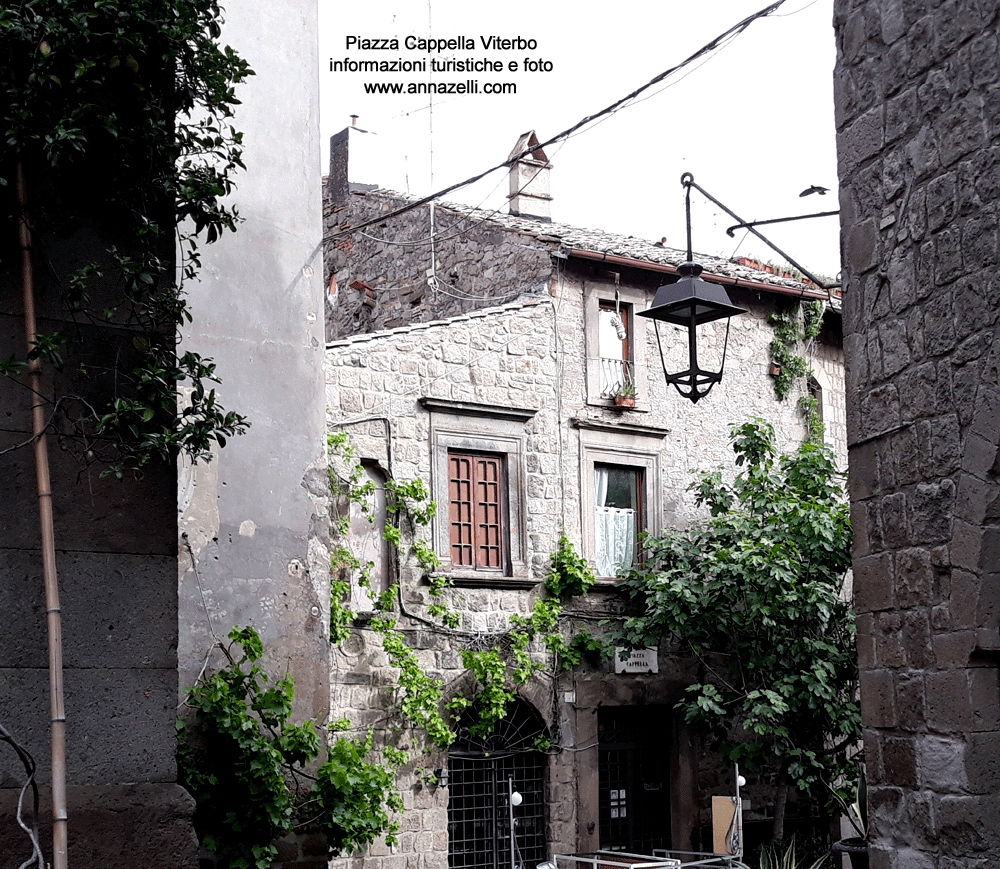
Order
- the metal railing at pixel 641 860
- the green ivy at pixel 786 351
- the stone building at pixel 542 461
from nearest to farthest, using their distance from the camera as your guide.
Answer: the metal railing at pixel 641 860
the stone building at pixel 542 461
the green ivy at pixel 786 351

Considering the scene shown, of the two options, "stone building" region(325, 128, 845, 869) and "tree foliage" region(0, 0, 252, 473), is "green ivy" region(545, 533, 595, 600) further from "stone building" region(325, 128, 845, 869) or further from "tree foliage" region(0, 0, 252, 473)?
"tree foliage" region(0, 0, 252, 473)

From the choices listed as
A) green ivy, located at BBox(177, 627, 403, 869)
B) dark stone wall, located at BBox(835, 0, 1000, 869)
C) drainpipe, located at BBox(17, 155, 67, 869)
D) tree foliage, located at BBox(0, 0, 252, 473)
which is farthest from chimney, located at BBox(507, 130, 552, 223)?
drainpipe, located at BBox(17, 155, 67, 869)

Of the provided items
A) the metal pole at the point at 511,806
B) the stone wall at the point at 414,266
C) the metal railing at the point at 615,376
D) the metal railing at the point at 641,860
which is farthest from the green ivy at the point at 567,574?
the stone wall at the point at 414,266

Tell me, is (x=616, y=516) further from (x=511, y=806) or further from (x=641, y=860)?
(x=641, y=860)

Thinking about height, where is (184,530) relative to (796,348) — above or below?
below

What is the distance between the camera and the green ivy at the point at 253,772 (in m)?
7.03

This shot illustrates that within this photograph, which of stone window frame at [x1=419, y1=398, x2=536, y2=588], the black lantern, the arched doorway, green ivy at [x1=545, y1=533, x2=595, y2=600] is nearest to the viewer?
the black lantern

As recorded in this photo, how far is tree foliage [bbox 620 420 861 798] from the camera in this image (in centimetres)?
1382

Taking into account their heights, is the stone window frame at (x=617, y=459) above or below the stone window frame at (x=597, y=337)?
below

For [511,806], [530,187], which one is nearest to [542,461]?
[511,806]

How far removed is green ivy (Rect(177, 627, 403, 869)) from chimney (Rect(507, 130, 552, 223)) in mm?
11224

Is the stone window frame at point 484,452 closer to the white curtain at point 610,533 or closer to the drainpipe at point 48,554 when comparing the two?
the white curtain at point 610,533

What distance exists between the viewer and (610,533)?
50.4 ft

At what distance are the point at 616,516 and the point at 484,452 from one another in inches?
78.8
